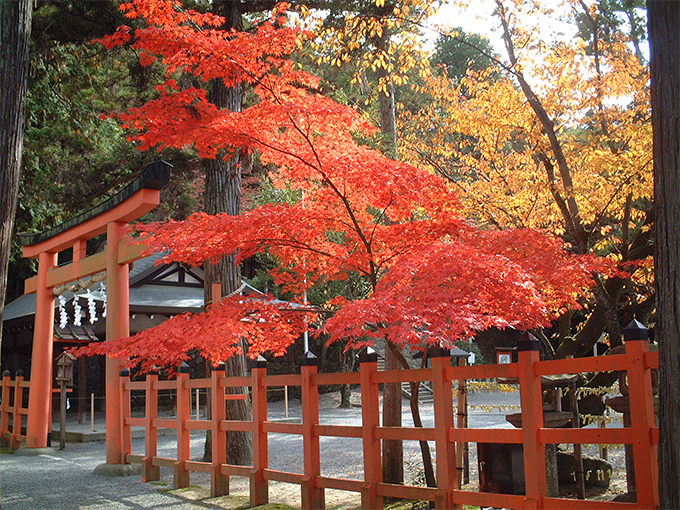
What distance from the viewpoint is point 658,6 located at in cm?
337

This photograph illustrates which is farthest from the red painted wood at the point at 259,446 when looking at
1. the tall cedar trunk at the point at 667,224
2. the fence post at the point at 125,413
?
the tall cedar trunk at the point at 667,224

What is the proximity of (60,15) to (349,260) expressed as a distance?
794cm

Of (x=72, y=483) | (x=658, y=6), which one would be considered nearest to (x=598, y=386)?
(x=658, y=6)

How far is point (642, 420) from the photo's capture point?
3865mm

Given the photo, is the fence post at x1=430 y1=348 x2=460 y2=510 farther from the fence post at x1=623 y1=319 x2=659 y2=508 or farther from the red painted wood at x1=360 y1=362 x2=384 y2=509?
the fence post at x1=623 y1=319 x2=659 y2=508

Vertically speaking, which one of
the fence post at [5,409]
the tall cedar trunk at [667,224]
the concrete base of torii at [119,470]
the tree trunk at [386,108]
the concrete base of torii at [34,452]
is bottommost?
the concrete base of torii at [34,452]

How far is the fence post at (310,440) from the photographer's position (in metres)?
5.89

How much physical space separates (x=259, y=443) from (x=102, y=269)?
16.1 feet

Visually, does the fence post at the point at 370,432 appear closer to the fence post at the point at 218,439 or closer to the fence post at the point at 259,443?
the fence post at the point at 259,443

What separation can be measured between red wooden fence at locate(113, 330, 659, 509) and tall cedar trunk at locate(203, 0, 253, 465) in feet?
4.35

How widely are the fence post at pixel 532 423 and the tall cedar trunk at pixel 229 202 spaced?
17.9ft

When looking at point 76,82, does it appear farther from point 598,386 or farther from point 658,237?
point 658,237

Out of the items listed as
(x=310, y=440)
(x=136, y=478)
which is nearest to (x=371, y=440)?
(x=310, y=440)

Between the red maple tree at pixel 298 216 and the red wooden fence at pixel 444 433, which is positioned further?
the red maple tree at pixel 298 216
